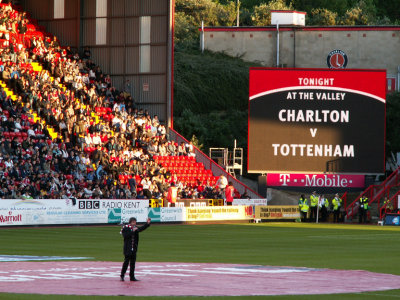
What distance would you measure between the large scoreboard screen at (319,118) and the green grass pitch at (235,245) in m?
5.70

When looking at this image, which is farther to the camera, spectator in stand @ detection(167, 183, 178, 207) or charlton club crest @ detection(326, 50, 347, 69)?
charlton club crest @ detection(326, 50, 347, 69)

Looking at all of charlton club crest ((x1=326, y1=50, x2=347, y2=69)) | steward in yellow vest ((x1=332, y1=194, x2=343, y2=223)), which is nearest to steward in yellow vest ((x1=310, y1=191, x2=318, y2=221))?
steward in yellow vest ((x1=332, y1=194, x2=343, y2=223))

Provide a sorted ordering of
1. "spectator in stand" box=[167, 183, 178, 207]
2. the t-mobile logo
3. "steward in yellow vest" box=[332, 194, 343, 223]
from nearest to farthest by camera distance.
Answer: "spectator in stand" box=[167, 183, 178, 207]
the t-mobile logo
"steward in yellow vest" box=[332, 194, 343, 223]

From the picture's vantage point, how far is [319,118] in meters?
49.4

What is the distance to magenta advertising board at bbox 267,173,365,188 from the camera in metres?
50.8

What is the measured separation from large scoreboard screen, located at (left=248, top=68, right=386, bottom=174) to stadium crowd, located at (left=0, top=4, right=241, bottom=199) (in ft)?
19.5

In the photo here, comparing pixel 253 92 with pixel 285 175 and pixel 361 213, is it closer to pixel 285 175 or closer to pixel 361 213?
pixel 285 175

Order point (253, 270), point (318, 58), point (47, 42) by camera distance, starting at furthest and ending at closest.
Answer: point (318, 58) → point (47, 42) → point (253, 270)

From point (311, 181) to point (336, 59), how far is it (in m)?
28.6

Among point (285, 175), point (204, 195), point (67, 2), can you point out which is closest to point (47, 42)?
point (67, 2)

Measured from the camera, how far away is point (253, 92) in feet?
162

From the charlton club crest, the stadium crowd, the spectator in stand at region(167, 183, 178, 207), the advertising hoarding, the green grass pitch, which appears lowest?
the green grass pitch

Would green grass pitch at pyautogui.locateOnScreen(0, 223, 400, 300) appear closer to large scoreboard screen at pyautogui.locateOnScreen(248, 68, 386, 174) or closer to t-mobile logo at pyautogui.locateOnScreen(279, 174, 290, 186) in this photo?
large scoreboard screen at pyautogui.locateOnScreen(248, 68, 386, 174)

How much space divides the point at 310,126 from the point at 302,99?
1.41 meters
